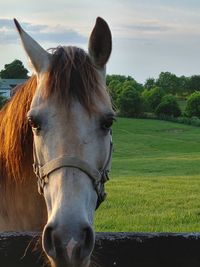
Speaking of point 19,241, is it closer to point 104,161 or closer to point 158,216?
point 104,161

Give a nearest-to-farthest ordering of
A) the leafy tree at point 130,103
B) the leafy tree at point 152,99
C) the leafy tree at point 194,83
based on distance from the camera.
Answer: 1. the leafy tree at point 130,103
2. the leafy tree at point 152,99
3. the leafy tree at point 194,83

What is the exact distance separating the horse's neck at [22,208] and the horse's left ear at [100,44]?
89cm

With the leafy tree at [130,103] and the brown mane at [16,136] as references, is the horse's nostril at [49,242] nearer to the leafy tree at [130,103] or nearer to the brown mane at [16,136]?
the brown mane at [16,136]

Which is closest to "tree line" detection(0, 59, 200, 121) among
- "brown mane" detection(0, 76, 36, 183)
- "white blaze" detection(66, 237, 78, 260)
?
"brown mane" detection(0, 76, 36, 183)

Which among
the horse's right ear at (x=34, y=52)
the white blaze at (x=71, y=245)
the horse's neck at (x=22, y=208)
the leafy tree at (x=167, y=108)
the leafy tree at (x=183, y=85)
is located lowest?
the leafy tree at (x=167, y=108)

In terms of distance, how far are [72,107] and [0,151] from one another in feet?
3.17

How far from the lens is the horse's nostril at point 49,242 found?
2.35m

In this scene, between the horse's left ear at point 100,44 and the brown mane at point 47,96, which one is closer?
the brown mane at point 47,96

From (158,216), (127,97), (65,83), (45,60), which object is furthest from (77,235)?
(127,97)

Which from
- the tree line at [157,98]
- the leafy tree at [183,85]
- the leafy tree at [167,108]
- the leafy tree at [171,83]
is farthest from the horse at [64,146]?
the leafy tree at [183,85]

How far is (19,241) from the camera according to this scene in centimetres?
315

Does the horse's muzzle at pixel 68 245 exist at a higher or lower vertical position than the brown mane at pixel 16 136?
lower

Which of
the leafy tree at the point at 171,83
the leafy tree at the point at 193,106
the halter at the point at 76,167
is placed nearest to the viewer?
the halter at the point at 76,167

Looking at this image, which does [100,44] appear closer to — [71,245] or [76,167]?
[76,167]
